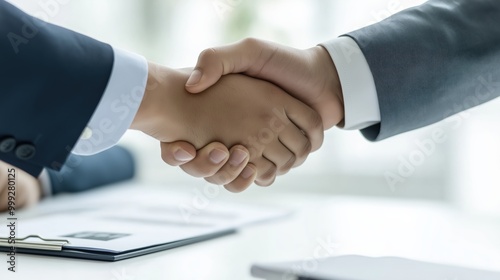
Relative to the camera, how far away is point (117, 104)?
3.89 ft

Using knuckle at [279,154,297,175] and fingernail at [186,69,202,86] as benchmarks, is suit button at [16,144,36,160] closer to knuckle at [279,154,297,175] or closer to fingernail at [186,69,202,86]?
fingernail at [186,69,202,86]

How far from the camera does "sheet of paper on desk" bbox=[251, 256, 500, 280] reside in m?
0.84

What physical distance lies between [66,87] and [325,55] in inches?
24.4

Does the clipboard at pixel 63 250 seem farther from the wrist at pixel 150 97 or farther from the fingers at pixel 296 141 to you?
the fingers at pixel 296 141

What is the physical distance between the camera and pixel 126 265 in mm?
1038

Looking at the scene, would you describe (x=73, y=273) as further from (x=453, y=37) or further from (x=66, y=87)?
(x=453, y=37)

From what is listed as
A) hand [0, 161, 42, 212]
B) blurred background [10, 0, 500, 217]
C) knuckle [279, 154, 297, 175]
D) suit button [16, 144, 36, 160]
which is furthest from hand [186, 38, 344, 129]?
blurred background [10, 0, 500, 217]

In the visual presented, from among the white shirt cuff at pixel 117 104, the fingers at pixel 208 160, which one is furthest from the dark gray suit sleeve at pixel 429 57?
the white shirt cuff at pixel 117 104

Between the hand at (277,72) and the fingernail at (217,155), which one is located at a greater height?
the hand at (277,72)

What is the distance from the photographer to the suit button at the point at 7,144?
1.01 metres

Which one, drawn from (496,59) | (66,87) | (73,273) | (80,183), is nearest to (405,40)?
(496,59)

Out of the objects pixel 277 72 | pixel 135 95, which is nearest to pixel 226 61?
pixel 277 72

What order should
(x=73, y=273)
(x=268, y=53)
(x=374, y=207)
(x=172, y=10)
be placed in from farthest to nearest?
1. (x=172, y=10)
2. (x=374, y=207)
3. (x=268, y=53)
4. (x=73, y=273)

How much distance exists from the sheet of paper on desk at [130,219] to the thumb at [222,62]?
28cm
